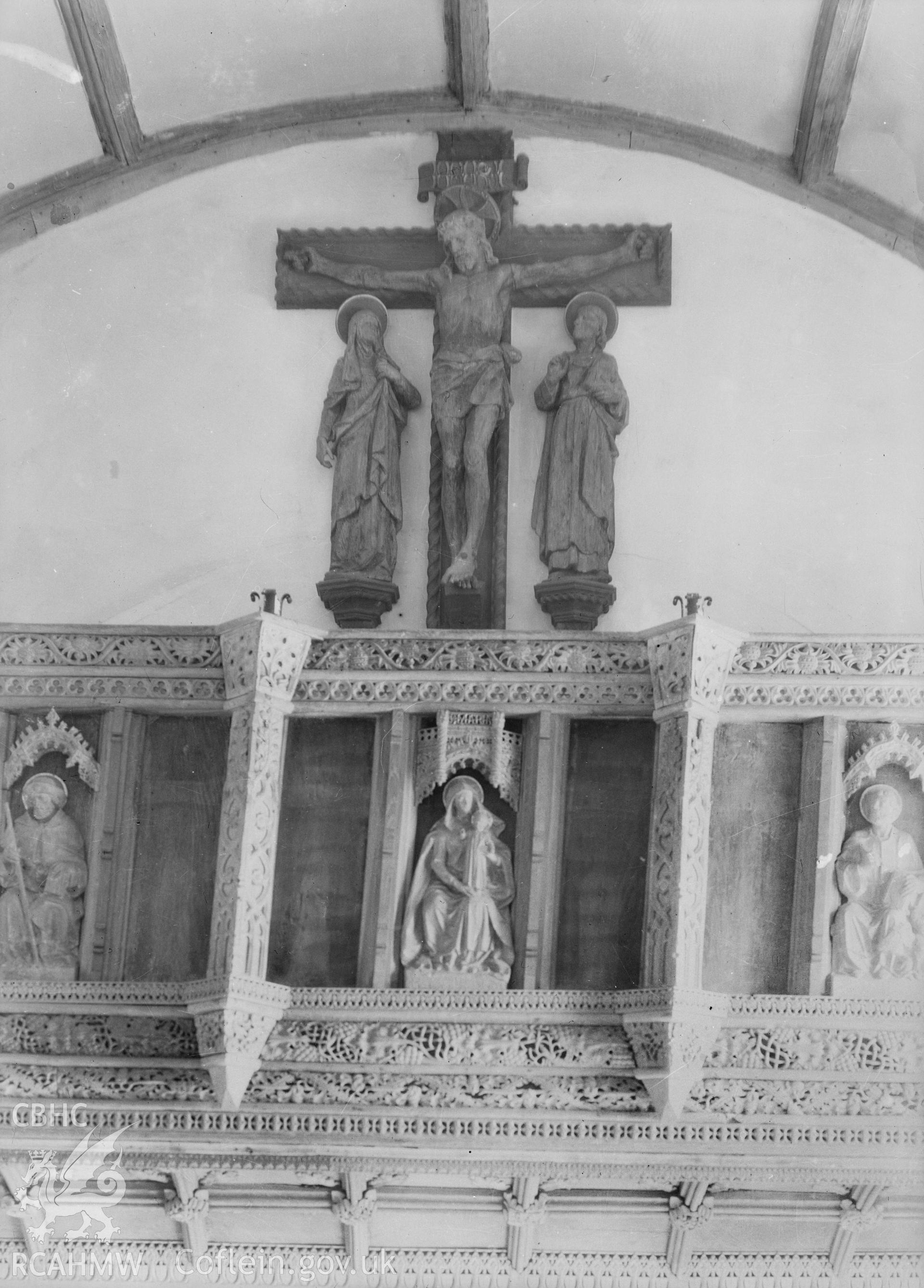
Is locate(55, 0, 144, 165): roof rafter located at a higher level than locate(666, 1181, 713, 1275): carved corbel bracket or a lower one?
higher

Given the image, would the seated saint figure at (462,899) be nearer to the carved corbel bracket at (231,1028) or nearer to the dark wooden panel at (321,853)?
the dark wooden panel at (321,853)

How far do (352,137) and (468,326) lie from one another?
1326 mm

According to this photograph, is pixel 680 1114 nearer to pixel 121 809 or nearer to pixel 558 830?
pixel 558 830

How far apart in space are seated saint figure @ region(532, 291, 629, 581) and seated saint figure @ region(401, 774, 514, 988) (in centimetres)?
156

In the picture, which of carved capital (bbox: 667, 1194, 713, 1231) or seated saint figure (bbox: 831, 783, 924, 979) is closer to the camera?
seated saint figure (bbox: 831, 783, 924, 979)

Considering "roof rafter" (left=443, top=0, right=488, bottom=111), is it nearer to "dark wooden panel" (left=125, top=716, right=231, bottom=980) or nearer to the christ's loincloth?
the christ's loincloth

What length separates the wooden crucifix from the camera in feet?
36.6

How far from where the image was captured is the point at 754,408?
37.1 ft

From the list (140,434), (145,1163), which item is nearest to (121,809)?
(145,1163)

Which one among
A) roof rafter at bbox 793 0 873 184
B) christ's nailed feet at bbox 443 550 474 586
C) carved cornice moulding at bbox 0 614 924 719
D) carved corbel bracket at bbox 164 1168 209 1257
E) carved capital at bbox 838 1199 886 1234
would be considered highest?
roof rafter at bbox 793 0 873 184

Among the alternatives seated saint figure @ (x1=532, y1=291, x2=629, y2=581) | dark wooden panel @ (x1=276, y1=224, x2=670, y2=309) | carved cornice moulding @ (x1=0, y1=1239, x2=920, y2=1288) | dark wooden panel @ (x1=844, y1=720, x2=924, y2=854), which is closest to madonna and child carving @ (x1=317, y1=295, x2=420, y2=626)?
dark wooden panel @ (x1=276, y1=224, x2=670, y2=309)

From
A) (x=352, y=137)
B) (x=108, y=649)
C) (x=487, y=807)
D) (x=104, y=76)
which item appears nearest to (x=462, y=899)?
(x=487, y=807)

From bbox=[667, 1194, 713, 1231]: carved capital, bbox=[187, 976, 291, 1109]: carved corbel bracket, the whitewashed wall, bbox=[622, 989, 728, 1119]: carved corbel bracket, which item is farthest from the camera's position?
the whitewashed wall

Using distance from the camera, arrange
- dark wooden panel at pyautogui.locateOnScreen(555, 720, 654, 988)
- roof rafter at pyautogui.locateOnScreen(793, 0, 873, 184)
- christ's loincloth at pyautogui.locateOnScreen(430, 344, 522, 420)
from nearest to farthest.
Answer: dark wooden panel at pyautogui.locateOnScreen(555, 720, 654, 988) < roof rafter at pyautogui.locateOnScreen(793, 0, 873, 184) < christ's loincloth at pyautogui.locateOnScreen(430, 344, 522, 420)
